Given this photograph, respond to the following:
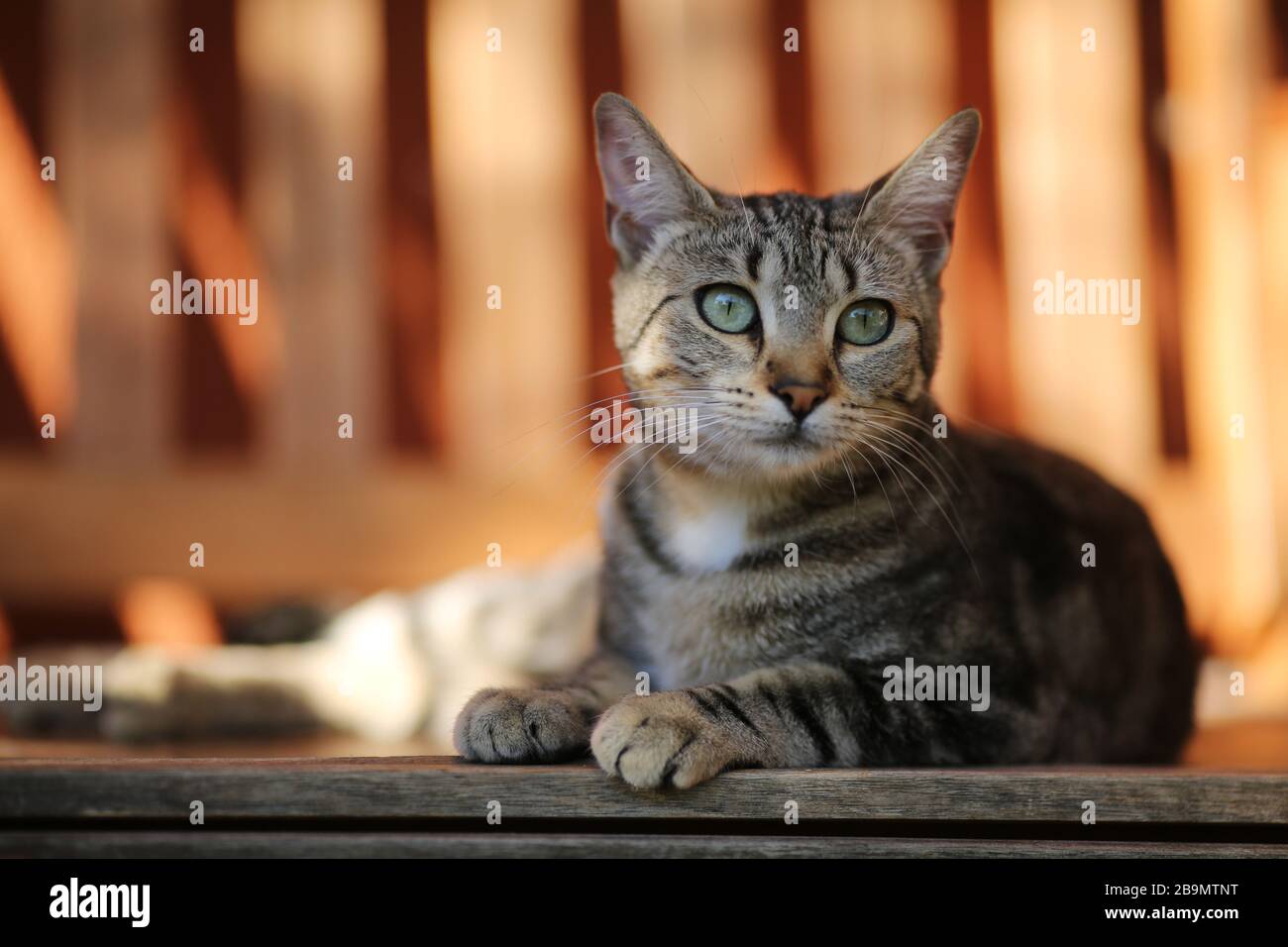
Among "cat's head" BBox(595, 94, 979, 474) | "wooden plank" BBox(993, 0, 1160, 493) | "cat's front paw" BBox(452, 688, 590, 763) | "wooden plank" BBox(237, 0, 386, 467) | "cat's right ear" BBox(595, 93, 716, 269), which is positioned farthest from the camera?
"wooden plank" BBox(993, 0, 1160, 493)

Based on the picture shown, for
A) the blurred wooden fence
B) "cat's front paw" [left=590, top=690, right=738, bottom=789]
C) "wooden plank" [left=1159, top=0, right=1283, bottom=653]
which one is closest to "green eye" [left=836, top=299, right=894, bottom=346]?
"cat's front paw" [left=590, top=690, right=738, bottom=789]

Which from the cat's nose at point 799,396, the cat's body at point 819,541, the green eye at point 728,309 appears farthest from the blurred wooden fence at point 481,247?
the cat's nose at point 799,396

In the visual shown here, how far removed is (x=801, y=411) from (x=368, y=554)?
1.96 meters

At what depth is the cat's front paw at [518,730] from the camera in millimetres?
1374

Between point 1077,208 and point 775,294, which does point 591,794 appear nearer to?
point 775,294

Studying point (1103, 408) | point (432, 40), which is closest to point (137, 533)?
point (432, 40)

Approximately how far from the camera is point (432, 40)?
318 cm

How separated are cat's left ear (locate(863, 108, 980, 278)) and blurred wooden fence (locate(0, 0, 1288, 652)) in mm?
1541

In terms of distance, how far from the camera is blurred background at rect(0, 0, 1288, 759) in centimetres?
307

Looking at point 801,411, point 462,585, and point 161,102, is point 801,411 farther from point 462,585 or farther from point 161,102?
point 161,102

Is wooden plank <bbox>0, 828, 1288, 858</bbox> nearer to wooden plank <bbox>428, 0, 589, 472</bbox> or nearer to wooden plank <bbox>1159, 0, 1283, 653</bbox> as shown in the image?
wooden plank <bbox>428, 0, 589, 472</bbox>

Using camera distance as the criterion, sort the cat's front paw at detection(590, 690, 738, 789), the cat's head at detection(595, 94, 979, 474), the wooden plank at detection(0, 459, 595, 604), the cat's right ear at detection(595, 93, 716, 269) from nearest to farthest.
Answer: the cat's front paw at detection(590, 690, 738, 789) → the cat's head at detection(595, 94, 979, 474) → the cat's right ear at detection(595, 93, 716, 269) → the wooden plank at detection(0, 459, 595, 604)

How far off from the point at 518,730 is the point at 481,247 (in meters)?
2.10

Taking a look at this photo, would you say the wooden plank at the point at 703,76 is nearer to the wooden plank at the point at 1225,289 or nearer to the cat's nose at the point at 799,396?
the wooden plank at the point at 1225,289
